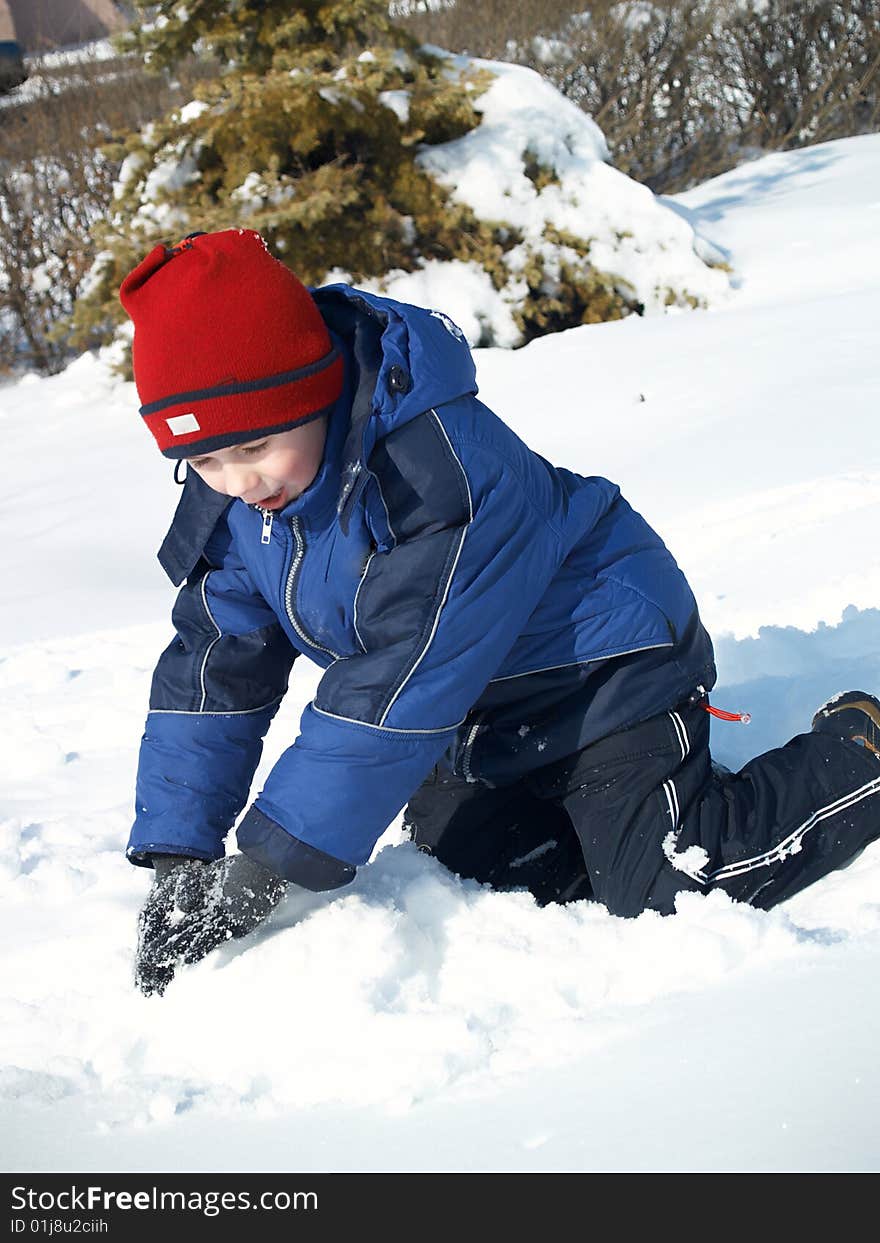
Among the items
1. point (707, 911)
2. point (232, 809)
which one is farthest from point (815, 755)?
point (232, 809)

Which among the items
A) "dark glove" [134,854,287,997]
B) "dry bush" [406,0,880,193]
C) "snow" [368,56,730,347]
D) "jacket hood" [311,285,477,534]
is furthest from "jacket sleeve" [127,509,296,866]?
"dry bush" [406,0,880,193]

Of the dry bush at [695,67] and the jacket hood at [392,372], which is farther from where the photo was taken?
the dry bush at [695,67]

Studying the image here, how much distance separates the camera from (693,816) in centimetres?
194

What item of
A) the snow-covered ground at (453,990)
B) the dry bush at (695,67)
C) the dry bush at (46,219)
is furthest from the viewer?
the dry bush at (695,67)

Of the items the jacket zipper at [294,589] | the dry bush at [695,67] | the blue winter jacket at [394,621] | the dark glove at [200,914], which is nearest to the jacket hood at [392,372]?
the blue winter jacket at [394,621]

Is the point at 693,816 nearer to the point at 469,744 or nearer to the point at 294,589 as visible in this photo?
the point at 469,744

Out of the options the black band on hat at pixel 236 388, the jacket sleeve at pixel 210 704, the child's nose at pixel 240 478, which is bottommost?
the jacket sleeve at pixel 210 704

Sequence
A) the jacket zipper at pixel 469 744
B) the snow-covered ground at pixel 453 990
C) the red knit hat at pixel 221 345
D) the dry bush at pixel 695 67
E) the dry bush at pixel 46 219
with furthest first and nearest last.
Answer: the dry bush at pixel 695 67 < the dry bush at pixel 46 219 < the jacket zipper at pixel 469 744 < the red knit hat at pixel 221 345 < the snow-covered ground at pixel 453 990

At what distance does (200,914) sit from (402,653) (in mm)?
488

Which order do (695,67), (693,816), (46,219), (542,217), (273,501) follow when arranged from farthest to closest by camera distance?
(695,67), (46,219), (542,217), (693,816), (273,501)

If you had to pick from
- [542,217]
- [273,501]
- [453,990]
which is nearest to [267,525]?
[273,501]

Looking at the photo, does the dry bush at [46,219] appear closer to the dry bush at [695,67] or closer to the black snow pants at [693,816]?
the dry bush at [695,67]

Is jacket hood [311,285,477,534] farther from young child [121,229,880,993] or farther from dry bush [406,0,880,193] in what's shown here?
dry bush [406,0,880,193]

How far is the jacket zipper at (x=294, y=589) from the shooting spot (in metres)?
1.79
